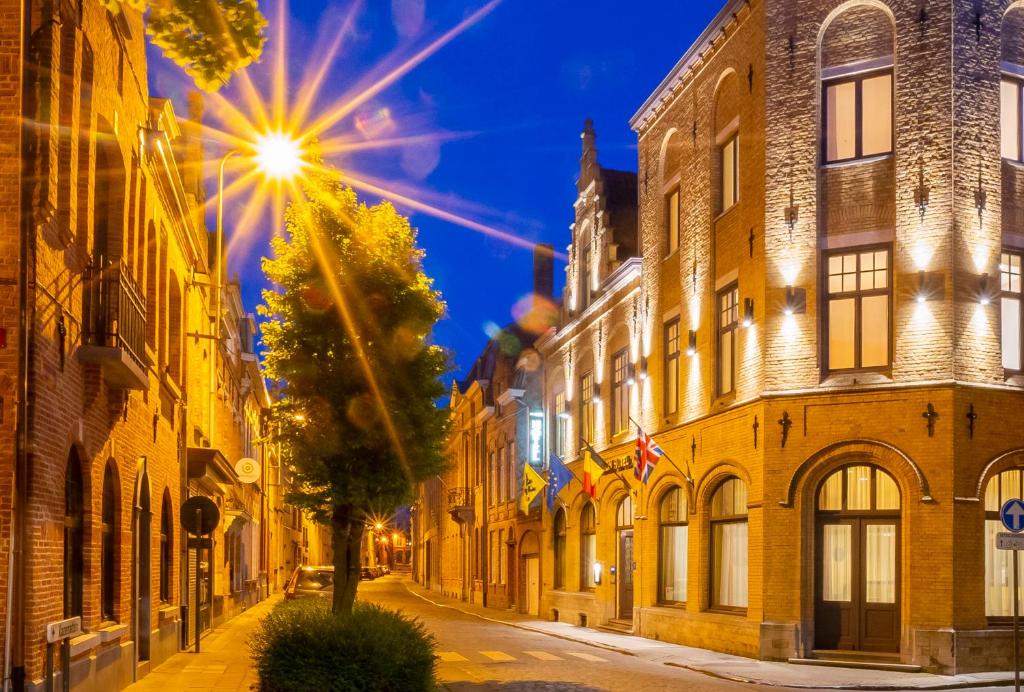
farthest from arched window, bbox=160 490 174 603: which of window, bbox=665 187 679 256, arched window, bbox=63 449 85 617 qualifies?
window, bbox=665 187 679 256

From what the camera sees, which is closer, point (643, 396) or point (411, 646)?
point (411, 646)

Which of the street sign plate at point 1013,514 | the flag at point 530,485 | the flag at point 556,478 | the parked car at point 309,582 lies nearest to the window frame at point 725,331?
the street sign plate at point 1013,514

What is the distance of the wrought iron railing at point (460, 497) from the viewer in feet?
182

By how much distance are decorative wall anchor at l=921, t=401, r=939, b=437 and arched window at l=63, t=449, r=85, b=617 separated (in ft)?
44.4

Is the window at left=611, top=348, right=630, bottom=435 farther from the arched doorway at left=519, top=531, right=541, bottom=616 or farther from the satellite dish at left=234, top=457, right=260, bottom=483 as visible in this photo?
the satellite dish at left=234, top=457, right=260, bottom=483

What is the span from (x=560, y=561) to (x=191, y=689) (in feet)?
72.2

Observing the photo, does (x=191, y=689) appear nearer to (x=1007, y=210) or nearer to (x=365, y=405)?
(x=365, y=405)

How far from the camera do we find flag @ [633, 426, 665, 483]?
1011 inches

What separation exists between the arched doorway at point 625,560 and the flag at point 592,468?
911 millimetres

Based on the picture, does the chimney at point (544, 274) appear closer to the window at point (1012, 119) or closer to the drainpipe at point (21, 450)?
the window at point (1012, 119)

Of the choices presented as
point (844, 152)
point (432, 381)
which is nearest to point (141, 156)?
point (432, 381)

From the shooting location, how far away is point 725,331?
2459 centimetres

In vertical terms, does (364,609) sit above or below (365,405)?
below

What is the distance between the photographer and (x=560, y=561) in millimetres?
37469
